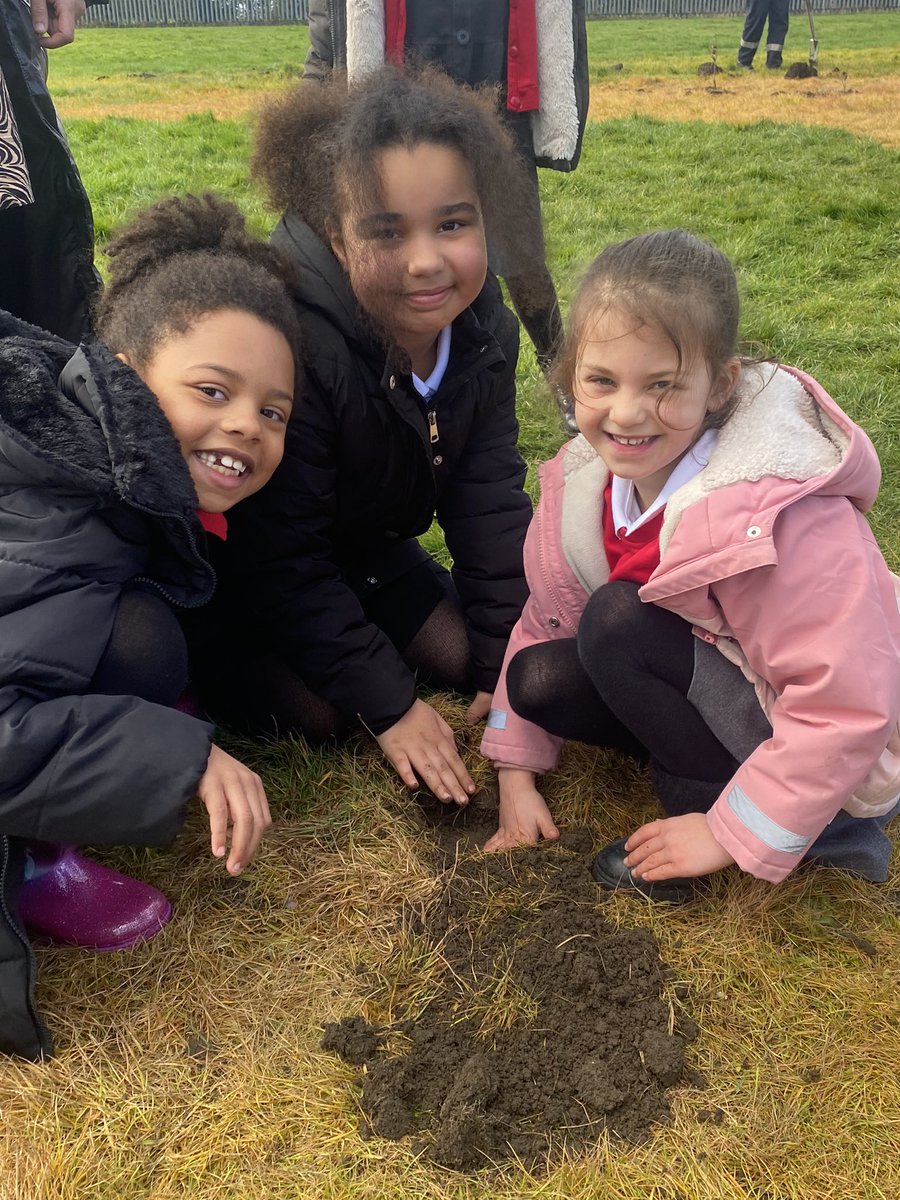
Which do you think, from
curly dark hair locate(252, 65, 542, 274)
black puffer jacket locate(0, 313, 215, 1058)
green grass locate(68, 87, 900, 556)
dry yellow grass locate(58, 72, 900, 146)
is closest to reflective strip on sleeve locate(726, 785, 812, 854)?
black puffer jacket locate(0, 313, 215, 1058)

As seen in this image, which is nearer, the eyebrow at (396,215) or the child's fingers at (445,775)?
the eyebrow at (396,215)

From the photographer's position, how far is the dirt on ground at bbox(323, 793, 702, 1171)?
66.7 inches

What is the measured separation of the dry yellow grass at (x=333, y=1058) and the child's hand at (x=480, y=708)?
43cm

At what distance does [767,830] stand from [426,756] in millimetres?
833

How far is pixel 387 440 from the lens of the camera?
2.40 metres

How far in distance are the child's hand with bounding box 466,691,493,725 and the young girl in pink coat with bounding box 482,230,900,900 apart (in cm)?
41

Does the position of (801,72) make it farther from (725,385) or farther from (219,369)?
(219,369)

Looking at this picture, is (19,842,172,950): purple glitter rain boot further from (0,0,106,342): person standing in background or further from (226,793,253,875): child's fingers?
(0,0,106,342): person standing in background

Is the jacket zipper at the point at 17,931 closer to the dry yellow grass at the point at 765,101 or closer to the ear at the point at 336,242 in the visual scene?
the ear at the point at 336,242

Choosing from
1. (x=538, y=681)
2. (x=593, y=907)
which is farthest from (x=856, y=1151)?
(x=538, y=681)

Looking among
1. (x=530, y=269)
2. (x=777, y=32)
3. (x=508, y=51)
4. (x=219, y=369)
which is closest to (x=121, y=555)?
(x=219, y=369)

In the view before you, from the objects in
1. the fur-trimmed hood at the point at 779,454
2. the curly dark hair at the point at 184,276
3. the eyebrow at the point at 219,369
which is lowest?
the fur-trimmed hood at the point at 779,454

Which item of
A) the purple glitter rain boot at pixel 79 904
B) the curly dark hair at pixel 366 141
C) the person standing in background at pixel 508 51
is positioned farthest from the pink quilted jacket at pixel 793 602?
the person standing in background at pixel 508 51

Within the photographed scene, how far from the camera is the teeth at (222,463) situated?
1.98 m
